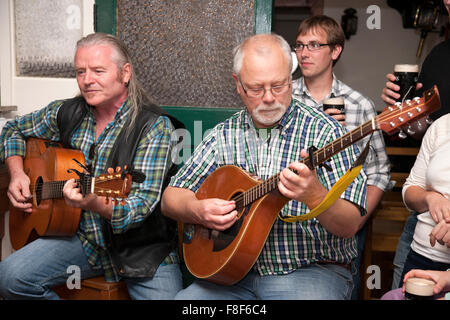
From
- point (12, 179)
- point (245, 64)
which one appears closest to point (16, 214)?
point (12, 179)

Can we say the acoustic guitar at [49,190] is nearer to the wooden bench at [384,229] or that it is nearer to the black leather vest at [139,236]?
the black leather vest at [139,236]

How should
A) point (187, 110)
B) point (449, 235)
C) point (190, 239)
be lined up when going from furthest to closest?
point (187, 110)
point (190, 239)
point (449, 235)

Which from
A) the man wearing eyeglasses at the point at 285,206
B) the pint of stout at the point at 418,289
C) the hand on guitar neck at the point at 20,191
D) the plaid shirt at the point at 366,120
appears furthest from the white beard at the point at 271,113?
the hand on guitar neck at the point at 20,191

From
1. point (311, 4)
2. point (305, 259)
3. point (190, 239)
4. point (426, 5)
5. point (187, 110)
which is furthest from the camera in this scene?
point (311, 4)

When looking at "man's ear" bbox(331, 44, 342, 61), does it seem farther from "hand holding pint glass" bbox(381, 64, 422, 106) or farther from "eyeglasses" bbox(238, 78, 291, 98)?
"eyeglasses" bbox(238, 78, 291, 98)

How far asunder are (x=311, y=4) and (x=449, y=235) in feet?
14.7

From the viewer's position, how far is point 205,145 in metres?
2.10

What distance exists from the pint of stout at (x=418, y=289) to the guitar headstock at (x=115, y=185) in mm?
1003

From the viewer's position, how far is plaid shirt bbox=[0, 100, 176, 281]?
2.12 m

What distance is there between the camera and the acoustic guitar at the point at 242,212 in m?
1.50

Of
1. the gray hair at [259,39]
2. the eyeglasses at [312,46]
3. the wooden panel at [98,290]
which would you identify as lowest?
the wooden panel at [98,290]

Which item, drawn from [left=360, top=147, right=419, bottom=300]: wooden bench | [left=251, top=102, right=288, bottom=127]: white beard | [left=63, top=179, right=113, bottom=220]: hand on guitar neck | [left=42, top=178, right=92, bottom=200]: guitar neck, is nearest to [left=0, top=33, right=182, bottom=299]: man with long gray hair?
[left=63, top=179, right=113, bottom=220]: hand on guitar neck
